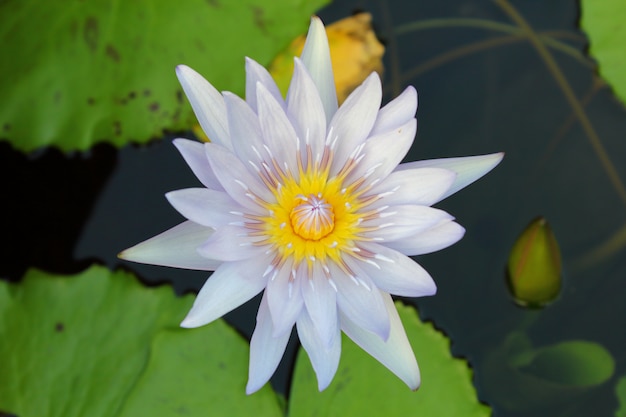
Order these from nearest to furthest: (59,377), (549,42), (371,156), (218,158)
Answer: (218,158), (371,156), (59,377), (549,42)

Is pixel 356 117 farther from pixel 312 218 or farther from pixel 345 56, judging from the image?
pixel 345 56

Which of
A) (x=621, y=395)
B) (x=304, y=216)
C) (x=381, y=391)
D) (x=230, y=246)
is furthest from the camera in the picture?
(x=621, y=395)

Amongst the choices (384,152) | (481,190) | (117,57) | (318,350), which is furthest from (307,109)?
(481,190)

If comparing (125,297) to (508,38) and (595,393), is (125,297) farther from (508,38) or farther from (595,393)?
(508,38)

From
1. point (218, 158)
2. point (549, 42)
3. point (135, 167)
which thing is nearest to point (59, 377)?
point (135, 167)

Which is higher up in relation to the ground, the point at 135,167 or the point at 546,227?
the point at 546,227
